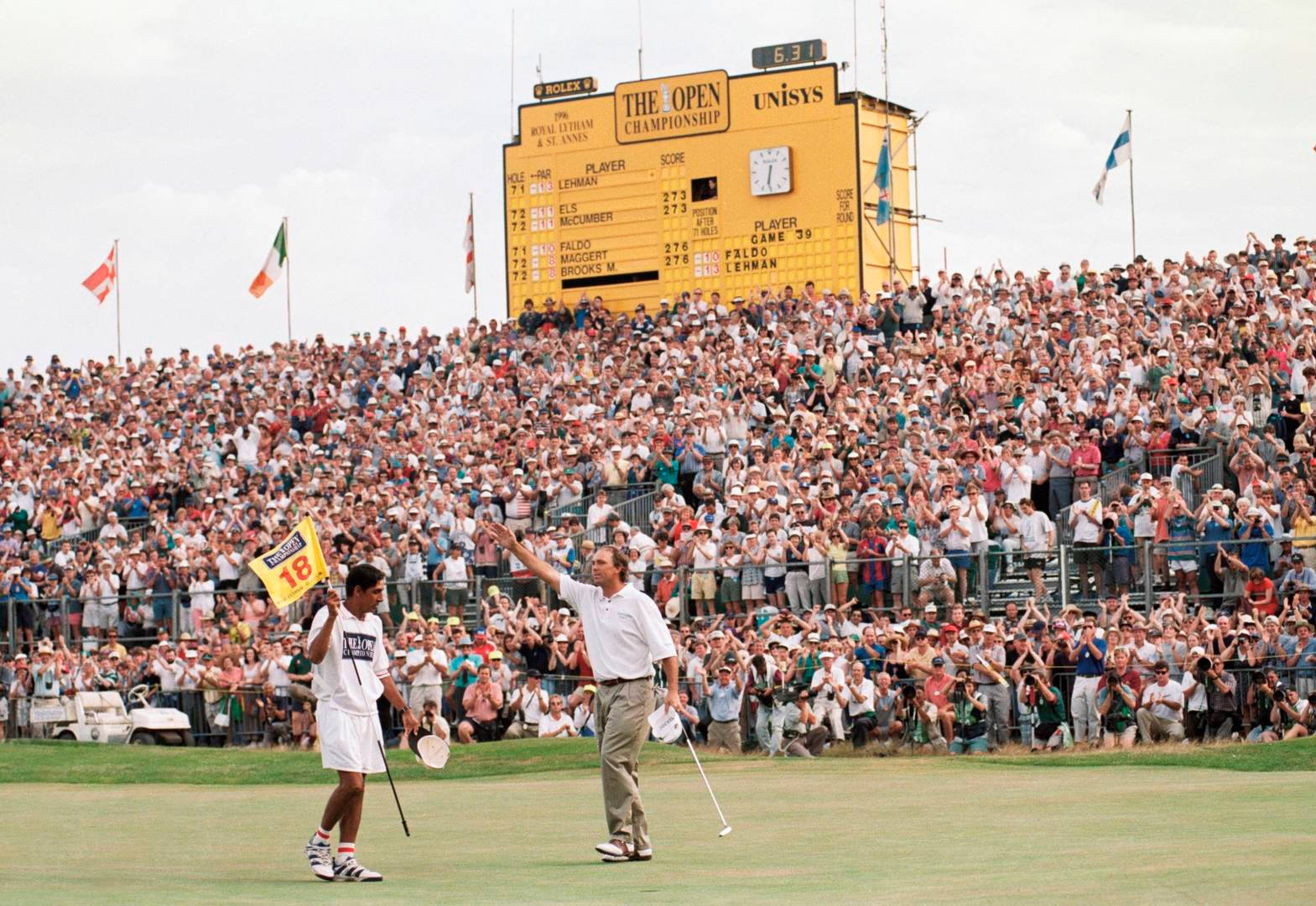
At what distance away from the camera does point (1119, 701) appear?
2169 centimetres

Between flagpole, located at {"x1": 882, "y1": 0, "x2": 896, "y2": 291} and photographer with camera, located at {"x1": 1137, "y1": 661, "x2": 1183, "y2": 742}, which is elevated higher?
flagpole, located at {"x1": 882, "y1": 0, "x2": 896, "y2": 291}

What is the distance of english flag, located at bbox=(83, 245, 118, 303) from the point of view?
4859 centimetres

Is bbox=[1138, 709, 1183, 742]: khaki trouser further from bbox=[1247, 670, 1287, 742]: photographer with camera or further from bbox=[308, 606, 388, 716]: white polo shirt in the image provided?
bbox=[308, 606, 388, 716]: white polo shirt

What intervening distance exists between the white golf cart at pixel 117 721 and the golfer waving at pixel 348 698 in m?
17.4

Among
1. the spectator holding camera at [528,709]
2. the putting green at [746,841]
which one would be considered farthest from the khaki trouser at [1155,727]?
the spectator holding camera at [528,709]

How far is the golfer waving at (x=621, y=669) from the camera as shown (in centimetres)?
1180

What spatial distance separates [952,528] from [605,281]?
1784 cm

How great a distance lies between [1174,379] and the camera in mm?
26484

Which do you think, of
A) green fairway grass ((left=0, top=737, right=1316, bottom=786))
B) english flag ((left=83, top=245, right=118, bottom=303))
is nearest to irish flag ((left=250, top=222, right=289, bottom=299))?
english flag ((left=83, top=245, right=118, bottom=303))

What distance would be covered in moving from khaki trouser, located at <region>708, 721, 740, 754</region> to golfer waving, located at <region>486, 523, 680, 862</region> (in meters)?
11.4

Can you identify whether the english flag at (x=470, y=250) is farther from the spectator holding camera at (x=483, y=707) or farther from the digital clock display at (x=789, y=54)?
the spectator holding camera at (x=483, y=707)

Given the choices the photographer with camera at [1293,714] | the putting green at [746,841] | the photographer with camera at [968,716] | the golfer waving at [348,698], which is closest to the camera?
the putting green at [746,841]

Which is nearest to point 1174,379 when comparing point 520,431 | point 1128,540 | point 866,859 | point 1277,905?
point 1128,540

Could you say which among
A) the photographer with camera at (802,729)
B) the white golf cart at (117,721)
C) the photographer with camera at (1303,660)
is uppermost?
the photographer with camera at (1303,660)
